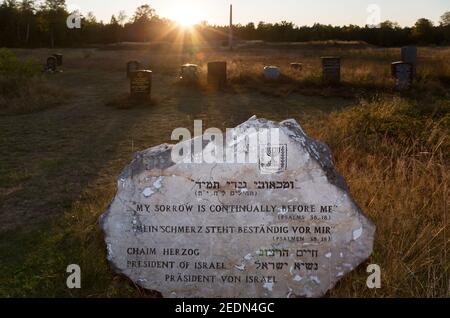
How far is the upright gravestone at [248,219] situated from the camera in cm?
359

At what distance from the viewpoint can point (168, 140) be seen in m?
9.70

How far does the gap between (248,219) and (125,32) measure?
7574cm

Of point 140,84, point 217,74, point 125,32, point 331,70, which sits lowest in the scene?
point 140,84

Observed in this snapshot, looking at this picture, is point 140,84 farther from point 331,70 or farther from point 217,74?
point 331,70

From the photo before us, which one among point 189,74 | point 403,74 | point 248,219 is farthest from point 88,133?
point 403,74

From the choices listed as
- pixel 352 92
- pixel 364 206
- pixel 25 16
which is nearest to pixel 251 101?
pixel 352 92

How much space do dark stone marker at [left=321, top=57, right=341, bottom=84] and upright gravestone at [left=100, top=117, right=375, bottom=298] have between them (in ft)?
46.8

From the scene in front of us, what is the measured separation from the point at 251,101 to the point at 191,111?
2398mm

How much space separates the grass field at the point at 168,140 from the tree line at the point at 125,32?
47.2 meters

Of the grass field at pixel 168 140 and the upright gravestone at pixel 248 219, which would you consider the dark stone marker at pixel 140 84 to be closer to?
the grass field at pixel 168 140

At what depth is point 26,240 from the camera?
482cm

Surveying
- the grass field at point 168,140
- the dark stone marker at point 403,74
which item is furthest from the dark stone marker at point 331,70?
the dark stone marker at point 403,74
